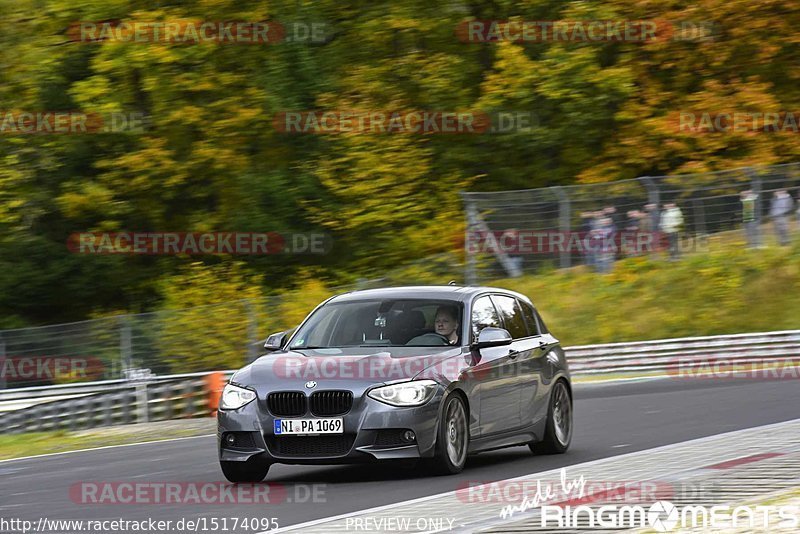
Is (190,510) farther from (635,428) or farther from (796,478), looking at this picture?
(635,428)

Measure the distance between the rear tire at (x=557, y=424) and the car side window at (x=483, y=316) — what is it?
108 centimetres

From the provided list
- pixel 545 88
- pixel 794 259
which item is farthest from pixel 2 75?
pixel 794 259

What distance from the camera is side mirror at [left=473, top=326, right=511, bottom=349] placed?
12195 millimetres

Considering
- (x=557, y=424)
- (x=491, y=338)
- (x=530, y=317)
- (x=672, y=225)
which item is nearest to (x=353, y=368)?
(x=491, y=338)

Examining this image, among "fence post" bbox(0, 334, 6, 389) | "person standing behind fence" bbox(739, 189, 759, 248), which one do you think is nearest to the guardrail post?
"fence post" bbox(0, 334, 6, 389)

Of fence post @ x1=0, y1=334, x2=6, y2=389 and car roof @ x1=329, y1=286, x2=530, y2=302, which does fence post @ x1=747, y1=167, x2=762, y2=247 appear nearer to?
fence post @ x1=0, y1=334, x2=6, y2=389

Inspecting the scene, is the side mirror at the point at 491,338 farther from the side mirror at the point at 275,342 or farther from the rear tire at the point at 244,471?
the rear tire at the point at 244,471

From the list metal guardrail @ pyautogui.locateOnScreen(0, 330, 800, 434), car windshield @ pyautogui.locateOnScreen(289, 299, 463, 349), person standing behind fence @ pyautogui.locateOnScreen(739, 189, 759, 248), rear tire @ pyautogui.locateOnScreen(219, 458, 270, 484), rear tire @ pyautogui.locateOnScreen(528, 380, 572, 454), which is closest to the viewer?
rear tire @ pyautogui.locateOnScreen(219, 458, 270, 484)

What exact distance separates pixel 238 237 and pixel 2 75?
27.6 feet

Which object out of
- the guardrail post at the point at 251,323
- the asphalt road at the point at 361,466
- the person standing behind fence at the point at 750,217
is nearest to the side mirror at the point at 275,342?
the asphalt road at the point at 361,466

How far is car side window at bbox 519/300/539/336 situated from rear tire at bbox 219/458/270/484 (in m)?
3.29

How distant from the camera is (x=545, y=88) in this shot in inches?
1590

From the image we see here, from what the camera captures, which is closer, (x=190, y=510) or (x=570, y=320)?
(x=190, y=510)

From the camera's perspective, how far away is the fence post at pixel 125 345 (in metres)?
27.4
